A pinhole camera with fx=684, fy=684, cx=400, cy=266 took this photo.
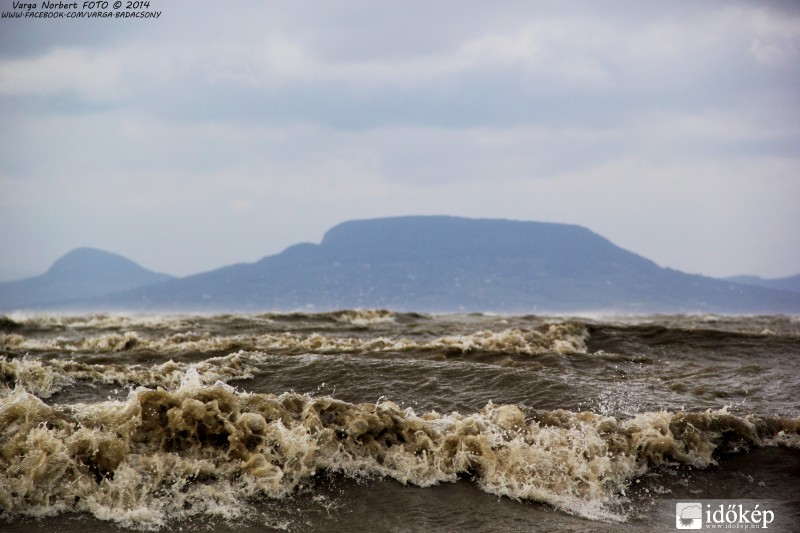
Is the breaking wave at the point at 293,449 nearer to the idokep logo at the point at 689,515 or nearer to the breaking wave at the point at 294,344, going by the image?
the idokep logo at the point at 689,515

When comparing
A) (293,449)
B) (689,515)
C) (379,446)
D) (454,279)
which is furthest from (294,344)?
(454,279)

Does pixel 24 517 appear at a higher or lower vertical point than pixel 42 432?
lower

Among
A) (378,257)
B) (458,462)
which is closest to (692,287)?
(378,257)

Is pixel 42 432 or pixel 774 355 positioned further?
pixel 774 355

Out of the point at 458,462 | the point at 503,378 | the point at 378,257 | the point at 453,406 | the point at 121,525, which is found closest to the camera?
the point at 121,525

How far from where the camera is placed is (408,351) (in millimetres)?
12250

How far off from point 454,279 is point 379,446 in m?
140

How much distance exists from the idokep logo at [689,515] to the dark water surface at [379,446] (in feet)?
0.28

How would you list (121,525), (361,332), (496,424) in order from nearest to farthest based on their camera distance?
(121,525), (496,424), (361,332)

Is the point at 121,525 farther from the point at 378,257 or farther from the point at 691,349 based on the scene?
the point at 378,257

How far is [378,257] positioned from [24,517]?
149m

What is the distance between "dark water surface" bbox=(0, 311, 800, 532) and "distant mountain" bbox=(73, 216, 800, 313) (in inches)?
4656

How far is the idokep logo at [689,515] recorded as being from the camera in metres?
5.98

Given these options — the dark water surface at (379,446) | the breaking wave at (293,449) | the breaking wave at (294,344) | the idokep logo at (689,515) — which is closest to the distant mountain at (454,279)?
the breaking wave at (294,344)
